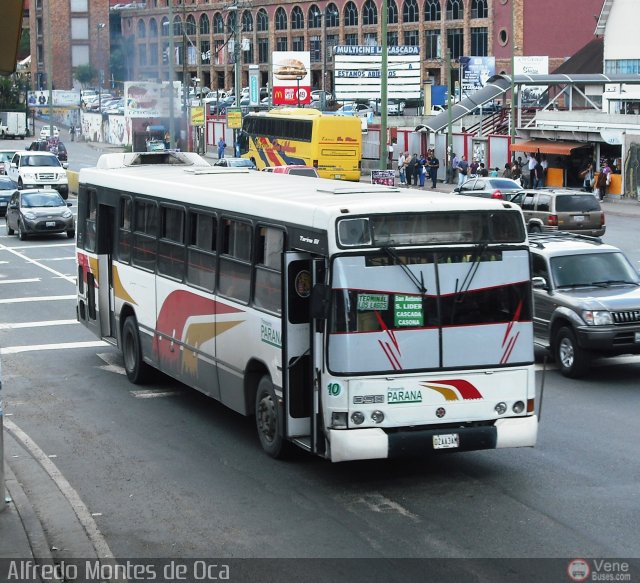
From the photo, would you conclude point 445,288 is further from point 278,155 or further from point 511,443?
point 278,155

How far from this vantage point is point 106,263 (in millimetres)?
18219

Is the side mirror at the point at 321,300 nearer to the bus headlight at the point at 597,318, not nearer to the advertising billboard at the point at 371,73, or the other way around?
the bus headlight at the point at 597,318

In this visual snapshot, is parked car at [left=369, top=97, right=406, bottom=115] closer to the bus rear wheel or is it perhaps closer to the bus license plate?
the bus rear wheel

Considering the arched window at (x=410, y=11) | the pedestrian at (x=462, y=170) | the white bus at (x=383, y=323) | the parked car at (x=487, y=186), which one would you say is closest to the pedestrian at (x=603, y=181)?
the pedestrian at (x=462, y=170)

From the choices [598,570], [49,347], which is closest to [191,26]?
[49,347]

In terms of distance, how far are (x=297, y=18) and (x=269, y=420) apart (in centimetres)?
10962

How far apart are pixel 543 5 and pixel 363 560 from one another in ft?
293

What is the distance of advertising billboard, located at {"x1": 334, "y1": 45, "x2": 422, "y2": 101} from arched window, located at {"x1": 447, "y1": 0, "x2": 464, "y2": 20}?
598 inches

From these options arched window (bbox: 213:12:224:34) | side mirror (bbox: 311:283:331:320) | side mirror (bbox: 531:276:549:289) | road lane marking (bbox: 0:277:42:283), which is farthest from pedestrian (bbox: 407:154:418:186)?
arched window (bbox: 213:12:224:34)

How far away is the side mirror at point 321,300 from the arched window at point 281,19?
367 feet

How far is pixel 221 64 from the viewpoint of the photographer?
13062cm

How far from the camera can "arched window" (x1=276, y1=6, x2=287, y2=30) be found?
395ft

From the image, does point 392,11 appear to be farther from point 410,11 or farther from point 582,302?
point 582,302

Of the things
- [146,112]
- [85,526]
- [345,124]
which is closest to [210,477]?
[85,526]
